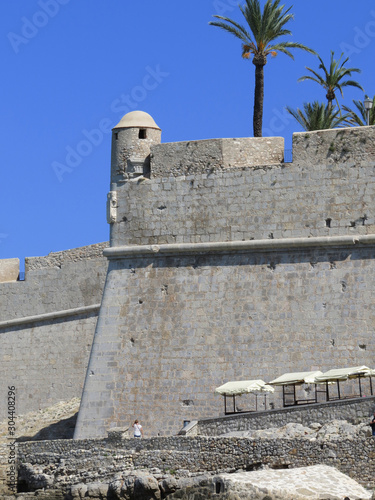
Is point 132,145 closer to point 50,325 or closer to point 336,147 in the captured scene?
point 336,147

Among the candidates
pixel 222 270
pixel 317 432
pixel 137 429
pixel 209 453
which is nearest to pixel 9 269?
pixel 222 270

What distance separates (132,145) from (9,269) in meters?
10.6

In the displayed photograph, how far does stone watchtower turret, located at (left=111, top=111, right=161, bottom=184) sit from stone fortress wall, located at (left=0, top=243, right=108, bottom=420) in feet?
21.3

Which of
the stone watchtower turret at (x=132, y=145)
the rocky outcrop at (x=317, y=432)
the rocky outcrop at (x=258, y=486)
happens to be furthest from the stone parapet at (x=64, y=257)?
the rocky outcrop at (x=258, y=486)

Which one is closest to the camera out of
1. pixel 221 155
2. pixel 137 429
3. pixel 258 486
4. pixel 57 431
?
pixel 258 486

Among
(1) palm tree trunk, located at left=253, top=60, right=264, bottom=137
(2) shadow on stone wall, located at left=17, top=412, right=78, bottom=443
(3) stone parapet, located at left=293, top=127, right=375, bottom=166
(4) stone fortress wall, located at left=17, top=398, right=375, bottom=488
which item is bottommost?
(4) stone fortress wall, located at left=17, top=398, right=375, bottom=488

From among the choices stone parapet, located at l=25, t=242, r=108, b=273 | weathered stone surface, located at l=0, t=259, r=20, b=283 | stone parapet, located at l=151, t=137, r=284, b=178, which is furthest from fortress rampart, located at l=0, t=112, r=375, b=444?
weathered stone surface, located at l=0, t=259, r=20, b=283

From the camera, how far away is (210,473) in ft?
73.4

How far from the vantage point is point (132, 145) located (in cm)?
2814

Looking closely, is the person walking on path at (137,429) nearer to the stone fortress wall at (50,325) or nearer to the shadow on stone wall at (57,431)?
the shadow on stone wall at (57,431)

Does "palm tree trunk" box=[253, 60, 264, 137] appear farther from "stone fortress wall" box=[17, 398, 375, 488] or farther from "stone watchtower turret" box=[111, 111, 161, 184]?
"stone fortress wall" box=[17, 398, 375, 488]

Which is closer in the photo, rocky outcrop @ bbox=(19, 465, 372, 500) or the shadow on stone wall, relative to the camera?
rocky outcrop @ bbox=(19, 465, 372, 500)

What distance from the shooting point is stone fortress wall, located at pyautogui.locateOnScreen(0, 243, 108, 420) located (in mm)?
33781

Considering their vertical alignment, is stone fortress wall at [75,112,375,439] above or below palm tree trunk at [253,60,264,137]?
below
